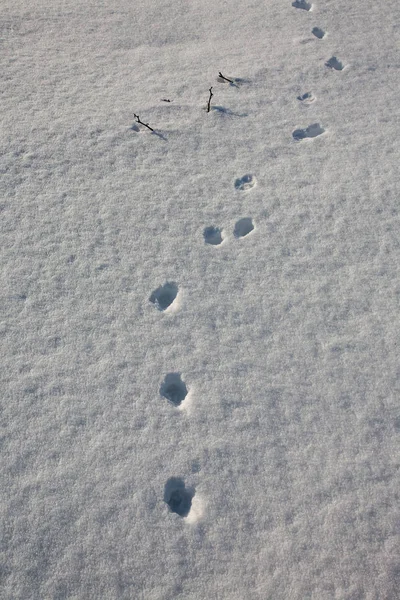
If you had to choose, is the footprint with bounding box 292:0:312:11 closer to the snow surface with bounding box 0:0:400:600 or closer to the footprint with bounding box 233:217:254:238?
the snow surface with bounding box 0:0:400:600

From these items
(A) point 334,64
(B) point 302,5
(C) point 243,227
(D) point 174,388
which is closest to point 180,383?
(D) point 174,388

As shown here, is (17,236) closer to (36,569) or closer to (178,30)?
(36,569)

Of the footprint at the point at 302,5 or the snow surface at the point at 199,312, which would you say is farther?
the footprint at the point at 302,5

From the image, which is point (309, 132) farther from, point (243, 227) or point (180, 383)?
point (180, 383)

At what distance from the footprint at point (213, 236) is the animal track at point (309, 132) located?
108 centimetres

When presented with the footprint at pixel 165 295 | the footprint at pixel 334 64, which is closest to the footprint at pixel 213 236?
the footprint at pixel 165 295

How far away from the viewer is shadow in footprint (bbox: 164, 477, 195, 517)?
2502mm

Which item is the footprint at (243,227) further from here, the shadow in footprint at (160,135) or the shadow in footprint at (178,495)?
the shadow in footprint at (178,495)

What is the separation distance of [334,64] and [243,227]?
196 centimetres

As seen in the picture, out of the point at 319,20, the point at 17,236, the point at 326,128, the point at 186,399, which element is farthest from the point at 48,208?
the point at 319,20

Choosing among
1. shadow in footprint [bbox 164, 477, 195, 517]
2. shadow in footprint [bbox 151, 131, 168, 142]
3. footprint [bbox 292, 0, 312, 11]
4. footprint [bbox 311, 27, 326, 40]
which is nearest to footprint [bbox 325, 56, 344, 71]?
footprint [bbox 311, 27, 326, 40]

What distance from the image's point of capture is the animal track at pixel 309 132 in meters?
3.97

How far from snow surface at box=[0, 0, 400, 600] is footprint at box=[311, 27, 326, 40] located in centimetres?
5

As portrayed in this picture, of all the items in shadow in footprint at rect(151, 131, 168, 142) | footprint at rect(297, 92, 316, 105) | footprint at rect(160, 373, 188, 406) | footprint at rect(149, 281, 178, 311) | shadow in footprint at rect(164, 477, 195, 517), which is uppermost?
shadow in footprint at rect(151, 131, 168, 142)
